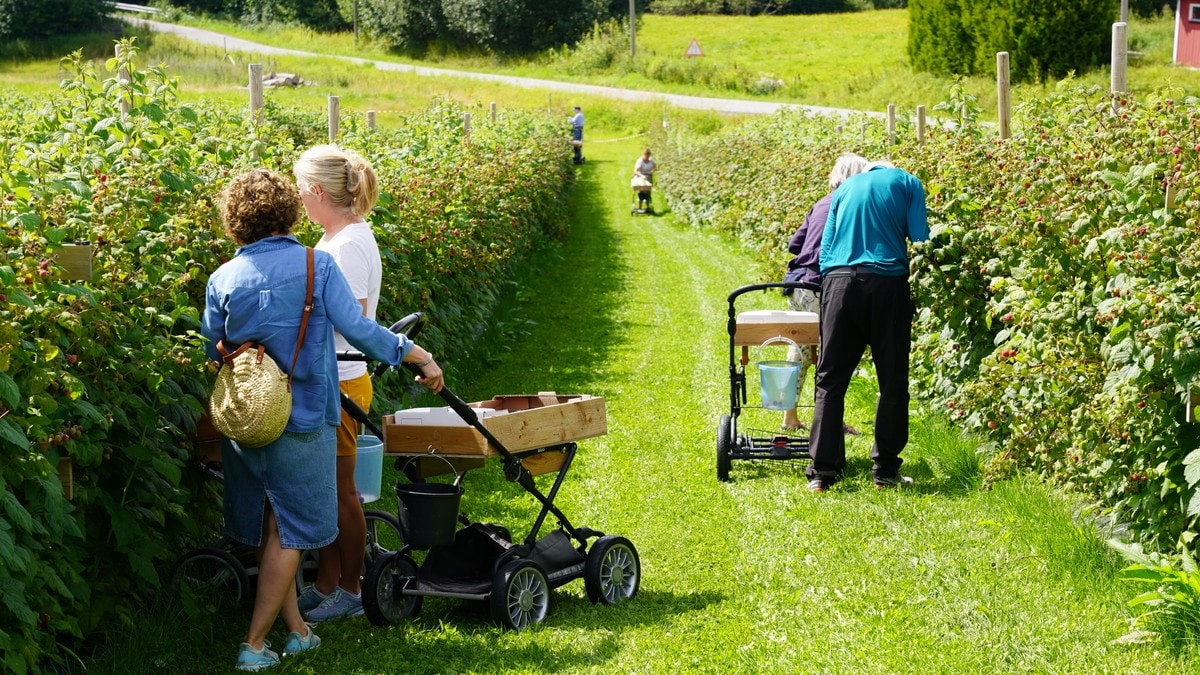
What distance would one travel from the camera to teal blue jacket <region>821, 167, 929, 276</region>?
699 cm

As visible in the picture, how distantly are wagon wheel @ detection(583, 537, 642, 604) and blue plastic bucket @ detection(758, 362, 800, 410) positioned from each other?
6.89 feet

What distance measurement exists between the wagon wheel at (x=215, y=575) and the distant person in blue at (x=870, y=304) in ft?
11.1

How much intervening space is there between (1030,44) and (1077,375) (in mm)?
40290

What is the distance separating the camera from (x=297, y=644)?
15.8ft

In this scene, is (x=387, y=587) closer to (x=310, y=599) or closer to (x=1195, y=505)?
(x=310, y=599)

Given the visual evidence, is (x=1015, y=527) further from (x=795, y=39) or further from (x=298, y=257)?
(x=795, y=39)

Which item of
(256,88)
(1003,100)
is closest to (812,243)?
(1003,100)

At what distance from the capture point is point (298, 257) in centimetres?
460

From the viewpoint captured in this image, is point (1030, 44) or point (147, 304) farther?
point (1030, 44)

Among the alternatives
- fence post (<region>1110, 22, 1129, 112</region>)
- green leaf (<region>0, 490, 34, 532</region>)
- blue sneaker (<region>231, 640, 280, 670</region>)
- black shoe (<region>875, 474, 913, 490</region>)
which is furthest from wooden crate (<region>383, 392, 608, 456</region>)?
fence post (<region>1110, 22, 1129, 112</region>)

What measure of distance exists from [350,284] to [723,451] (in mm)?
3061

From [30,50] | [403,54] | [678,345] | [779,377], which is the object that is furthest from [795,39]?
[779,377]

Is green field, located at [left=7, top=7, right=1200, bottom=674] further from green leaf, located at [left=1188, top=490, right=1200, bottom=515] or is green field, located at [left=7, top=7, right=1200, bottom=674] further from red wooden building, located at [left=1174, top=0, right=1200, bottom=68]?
red wooden building, located at [left=1174, top=0, right=1200, bottom=68]

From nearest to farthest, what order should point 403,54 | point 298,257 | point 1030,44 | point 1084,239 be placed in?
1. point 298,257
2. point 1084,239
3. point 1030,44
4. point 403,54
